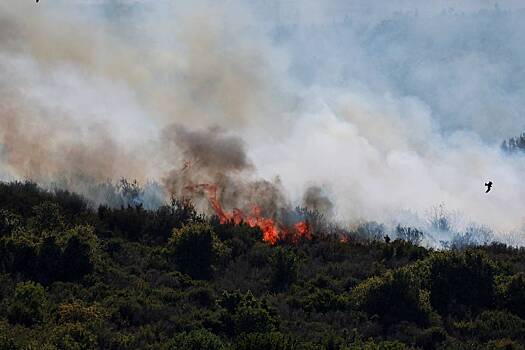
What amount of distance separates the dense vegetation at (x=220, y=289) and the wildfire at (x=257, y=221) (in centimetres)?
261

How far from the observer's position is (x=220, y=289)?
1548 inches

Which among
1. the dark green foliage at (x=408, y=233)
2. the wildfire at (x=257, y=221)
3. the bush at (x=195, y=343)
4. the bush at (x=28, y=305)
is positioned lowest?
the bush at (x=195, y=343)

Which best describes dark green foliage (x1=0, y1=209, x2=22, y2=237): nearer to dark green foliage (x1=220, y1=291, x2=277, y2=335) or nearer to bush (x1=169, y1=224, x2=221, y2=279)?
bush (x1=169, y1=224, x2=221, y2=279)

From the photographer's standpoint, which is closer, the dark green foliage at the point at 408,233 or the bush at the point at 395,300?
the bush at the point at 395,300

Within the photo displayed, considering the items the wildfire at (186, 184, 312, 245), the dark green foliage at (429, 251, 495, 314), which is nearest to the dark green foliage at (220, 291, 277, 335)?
the dark green foliage at (429, 251, 495, 314)

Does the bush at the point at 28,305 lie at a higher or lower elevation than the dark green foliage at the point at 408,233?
→ lower

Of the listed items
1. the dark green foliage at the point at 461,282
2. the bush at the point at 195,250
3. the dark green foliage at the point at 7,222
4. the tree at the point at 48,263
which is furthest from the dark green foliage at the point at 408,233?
the tree at the point at 48,263

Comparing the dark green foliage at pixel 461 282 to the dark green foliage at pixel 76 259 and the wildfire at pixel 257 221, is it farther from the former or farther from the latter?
the dark green foliage at pixel 76 259

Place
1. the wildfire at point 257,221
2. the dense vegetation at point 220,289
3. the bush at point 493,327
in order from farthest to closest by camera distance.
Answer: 1. the wildfire at point 257,221
2. the bush at point 493,327
3. the dense vegetation at point 220,289

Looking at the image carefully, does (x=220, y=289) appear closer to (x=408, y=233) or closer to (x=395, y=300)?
(x=395, y=300)

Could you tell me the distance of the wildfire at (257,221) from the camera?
54.2m

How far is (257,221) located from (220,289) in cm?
2033

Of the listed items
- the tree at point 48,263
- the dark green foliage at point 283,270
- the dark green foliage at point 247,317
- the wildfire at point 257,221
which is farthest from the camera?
A: the wildfire at point 257,221

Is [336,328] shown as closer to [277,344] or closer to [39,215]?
A: [277,344]
